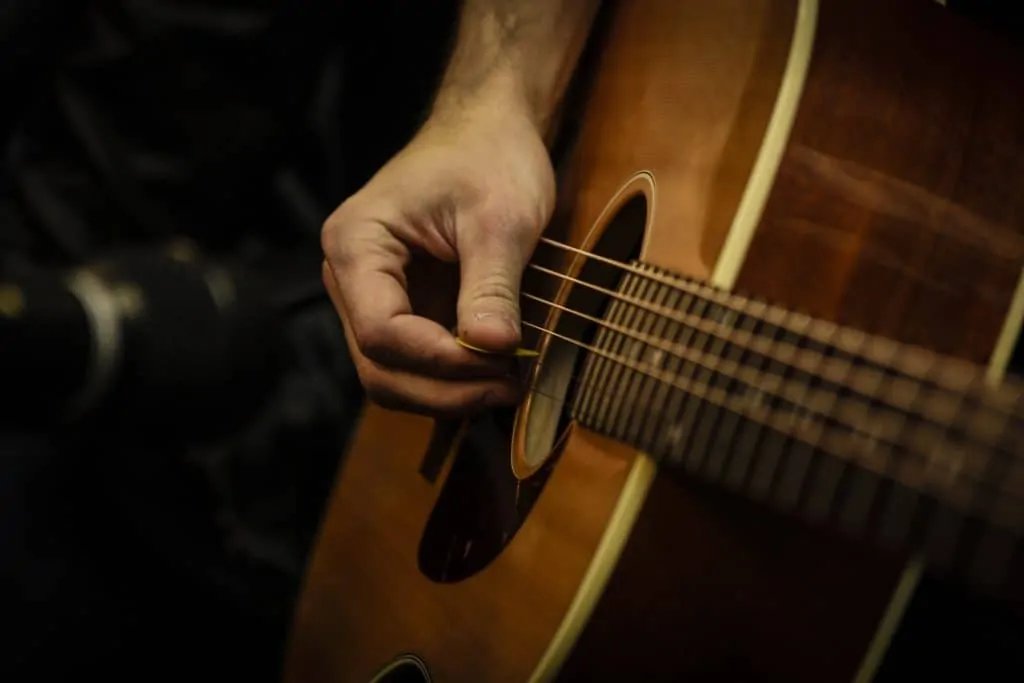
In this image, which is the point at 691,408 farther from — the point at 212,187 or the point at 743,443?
the point at 212,187

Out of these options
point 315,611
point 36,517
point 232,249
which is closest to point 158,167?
point 232,249

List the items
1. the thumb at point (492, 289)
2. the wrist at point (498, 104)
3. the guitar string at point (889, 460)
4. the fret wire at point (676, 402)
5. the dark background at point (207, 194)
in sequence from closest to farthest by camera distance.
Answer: the guitar string at point (889, 460)
the fret wire at point (676, 402)
the thumb at point (492, 289)
the wrist at point (498, 104)
the dark background at point (207, 194)

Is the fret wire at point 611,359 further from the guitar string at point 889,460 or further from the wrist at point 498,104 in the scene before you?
the wrist at point 498,104

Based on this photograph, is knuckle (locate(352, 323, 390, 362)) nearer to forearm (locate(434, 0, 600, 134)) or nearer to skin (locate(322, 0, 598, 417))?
skin (locate(322, 0, 598, 417))

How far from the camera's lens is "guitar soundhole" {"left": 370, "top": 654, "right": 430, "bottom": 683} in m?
0.70

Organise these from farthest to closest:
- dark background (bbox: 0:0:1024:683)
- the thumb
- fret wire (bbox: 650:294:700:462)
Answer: dark background (bbox: 0:0:1024:683)
the thumb
fret wire (bbox: 650:294:700:462)

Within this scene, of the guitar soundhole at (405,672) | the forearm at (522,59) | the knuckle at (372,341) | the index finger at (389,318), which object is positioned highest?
the forearm at (522,59)

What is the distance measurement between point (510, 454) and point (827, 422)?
0.28 m

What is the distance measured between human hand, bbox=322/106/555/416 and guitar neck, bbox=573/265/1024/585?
0.14 meters

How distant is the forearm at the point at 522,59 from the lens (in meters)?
0.83

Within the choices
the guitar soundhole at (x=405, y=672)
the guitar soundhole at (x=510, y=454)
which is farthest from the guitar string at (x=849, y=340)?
the guitar soundhole at (x=405, y=672)

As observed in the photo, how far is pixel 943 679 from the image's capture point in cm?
59

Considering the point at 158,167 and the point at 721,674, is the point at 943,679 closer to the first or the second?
the point at 721,674

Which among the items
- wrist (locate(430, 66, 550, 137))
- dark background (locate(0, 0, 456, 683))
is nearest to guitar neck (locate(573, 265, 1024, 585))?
wrist (locate(430, 66, 550, 137))
